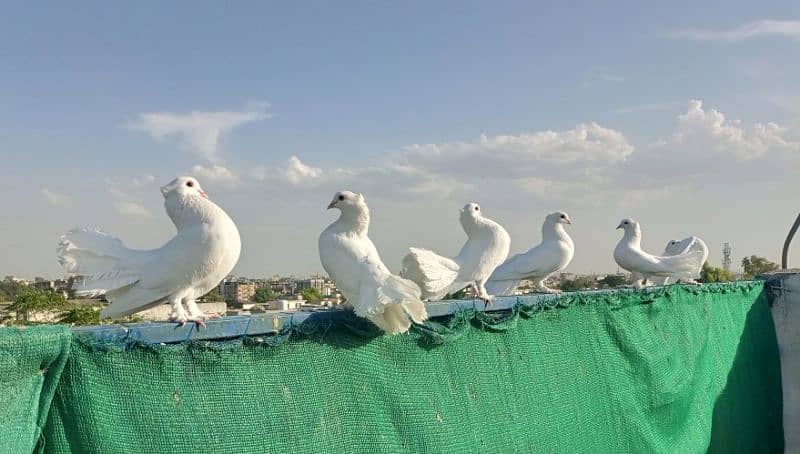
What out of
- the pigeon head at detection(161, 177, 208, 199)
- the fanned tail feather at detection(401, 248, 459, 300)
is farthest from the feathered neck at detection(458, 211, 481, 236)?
the pigeon head at detection(161, 177, 208, 199)

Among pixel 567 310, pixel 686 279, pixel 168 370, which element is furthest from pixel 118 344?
pixel 686 279

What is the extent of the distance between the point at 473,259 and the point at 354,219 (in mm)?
1527

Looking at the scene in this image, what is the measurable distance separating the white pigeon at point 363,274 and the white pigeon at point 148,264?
0.43 meters

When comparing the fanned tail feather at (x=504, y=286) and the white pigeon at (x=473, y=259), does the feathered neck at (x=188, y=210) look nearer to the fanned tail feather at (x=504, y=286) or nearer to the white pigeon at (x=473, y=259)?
the white pigeon at (x=473, y=259)

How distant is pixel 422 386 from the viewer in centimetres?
275

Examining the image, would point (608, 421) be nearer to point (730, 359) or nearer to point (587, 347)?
point (587, 347)

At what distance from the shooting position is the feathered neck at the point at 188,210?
2.83 meters

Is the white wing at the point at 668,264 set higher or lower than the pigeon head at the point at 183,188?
lower

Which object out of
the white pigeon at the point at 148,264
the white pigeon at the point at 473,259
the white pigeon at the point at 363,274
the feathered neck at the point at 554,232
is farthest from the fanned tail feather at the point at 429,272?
the feathered neck at the point at 554,232

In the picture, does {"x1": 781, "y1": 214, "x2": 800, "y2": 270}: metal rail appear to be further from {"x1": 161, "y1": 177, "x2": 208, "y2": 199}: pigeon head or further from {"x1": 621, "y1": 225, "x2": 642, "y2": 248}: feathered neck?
{"x1": 161, "y1": 177, "x2": 208, "y2": 199}: pigeon head

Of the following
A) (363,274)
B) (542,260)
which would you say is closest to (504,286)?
(542,260)

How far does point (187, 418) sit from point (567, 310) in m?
2.22

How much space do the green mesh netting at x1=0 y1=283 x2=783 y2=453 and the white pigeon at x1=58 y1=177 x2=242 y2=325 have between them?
1.91 ft

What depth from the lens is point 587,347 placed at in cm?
374
